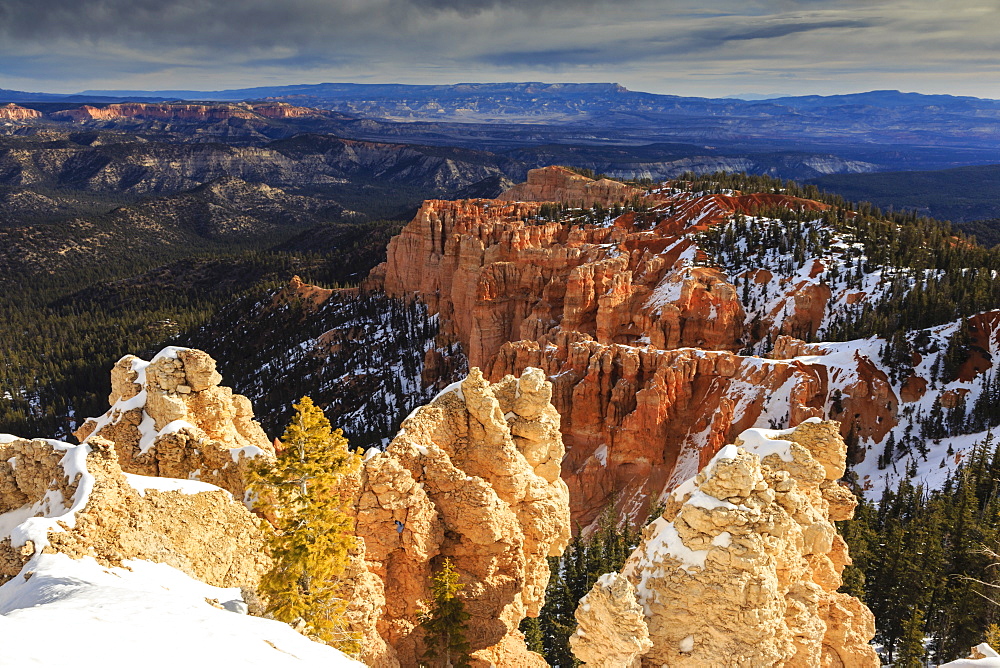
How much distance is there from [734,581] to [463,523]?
23.5 ft

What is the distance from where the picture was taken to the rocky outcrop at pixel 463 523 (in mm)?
17000

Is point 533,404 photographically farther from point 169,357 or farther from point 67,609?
point 67,609

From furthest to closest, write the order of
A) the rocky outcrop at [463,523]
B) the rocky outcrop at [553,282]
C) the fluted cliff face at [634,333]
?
the rocky outcrop at [553,282], the fluted cliff face at [634,333], the rocky outcrop at [463,523]

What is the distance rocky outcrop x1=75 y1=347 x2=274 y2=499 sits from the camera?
17781mm

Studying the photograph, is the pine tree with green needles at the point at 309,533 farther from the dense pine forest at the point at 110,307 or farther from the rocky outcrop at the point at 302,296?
→ the rocky outcrop at the point at 302,296

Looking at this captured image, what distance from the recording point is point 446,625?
54.9ft

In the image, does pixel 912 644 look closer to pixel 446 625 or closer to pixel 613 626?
pixel 613 626

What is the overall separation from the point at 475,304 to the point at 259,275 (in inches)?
3598

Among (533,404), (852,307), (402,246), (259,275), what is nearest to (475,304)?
(402,246)

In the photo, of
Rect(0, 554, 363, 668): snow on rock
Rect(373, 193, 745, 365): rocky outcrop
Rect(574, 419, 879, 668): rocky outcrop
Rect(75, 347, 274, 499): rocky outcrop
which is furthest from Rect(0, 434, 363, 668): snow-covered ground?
Rect(373, 193, 745, 365): rocky outcrop

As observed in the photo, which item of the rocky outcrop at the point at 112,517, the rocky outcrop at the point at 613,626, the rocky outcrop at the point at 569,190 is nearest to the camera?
the rocky outcrop at the point at 112,517

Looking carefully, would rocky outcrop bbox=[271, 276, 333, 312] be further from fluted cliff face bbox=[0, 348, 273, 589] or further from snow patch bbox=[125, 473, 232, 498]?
snow patch bbox=[125, 473, 232, 498]

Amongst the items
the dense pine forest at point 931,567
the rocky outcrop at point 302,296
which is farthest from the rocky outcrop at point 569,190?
the dense pine forest at point 931,567

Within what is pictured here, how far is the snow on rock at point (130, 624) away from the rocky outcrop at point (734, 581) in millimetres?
6690
